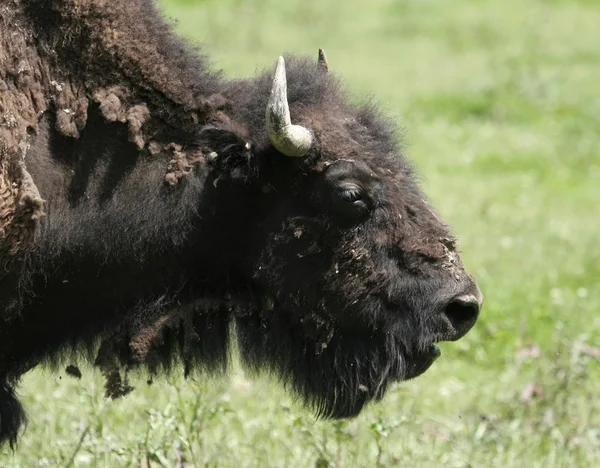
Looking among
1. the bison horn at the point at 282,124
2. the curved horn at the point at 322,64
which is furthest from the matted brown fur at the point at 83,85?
the curved horn at the point at 322,64

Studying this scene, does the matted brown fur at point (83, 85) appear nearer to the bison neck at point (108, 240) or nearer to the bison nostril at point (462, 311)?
Answer: the bison neck at point (108, 240)

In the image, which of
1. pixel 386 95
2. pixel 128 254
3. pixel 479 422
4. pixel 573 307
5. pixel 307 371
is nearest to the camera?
pixel 128 254

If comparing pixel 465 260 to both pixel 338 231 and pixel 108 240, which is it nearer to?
pixel 338 231

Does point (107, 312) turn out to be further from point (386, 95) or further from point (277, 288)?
point (386, 95)

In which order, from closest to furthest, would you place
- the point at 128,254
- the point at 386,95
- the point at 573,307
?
1. the point at 128,254
2. the point at 573,307
3. the point at 386,95

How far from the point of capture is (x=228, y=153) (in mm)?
4402

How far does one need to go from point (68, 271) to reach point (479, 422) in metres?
2.83

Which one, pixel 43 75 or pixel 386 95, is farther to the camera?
pixel 386 95

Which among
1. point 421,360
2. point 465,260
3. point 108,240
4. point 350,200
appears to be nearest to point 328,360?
point 421,360

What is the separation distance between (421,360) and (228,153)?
1.18 m

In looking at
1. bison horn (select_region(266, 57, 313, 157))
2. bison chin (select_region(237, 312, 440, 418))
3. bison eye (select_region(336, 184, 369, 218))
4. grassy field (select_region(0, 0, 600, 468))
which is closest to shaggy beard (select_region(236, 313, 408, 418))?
bison chin (select_region(237, 312, 440, 418))

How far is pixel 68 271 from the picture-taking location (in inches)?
173

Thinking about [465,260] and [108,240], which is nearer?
[108,240]

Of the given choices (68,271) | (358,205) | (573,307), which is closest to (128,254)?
(68,271)
